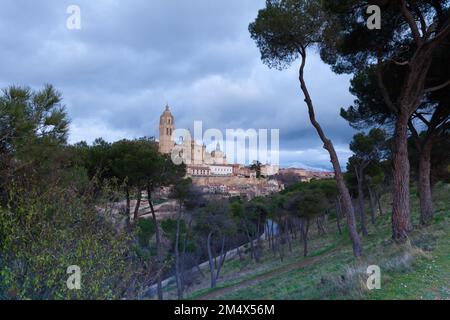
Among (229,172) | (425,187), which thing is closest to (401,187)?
(425,187)

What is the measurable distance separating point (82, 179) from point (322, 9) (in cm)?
675

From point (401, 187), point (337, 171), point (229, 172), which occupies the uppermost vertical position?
point (229, 172)

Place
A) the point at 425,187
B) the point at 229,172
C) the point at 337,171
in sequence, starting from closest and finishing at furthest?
1. the point at 337,171
2. the point at 425,187
3. the point at 229,172

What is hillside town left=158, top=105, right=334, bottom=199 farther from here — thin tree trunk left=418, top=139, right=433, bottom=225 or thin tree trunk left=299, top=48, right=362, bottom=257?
thin tree trunk left=299, top=48, right=362, bottom=257

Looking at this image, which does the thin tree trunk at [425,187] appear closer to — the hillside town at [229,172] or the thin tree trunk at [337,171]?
the thin tree trunk at [337,171]

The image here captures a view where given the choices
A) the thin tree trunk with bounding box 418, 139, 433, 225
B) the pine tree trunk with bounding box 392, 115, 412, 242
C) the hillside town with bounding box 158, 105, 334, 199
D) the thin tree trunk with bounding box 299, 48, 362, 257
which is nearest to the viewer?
the pine tree trunk with bounding box 392, 115, 412, 242

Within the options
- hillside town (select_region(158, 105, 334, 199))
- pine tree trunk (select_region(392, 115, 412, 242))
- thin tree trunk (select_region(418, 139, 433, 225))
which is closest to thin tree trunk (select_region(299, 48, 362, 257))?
pine tree trunk (select_region(392, 115, 412, 242))

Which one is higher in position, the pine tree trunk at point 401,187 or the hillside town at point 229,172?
the hillside town at point 229,172

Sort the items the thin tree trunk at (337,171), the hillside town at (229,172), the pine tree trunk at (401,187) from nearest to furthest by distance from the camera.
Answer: the pine tree trunk at (401,187) → the thin tree trunk at (337,171) → the hillside town at (229,172)

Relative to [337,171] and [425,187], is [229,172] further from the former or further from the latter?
[337,171]

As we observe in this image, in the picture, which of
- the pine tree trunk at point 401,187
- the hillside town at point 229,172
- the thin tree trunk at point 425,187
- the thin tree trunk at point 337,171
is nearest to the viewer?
the pine tree trunk at point 401,187

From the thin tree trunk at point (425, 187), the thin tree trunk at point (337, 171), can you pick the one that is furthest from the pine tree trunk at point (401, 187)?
the thin tree trunk at point (425, 187)

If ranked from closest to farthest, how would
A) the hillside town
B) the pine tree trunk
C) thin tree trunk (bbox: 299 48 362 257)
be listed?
1. the pine tree trunk
2. thin tree trunk (bbox: 299 48 362 257)
3. the hillside town

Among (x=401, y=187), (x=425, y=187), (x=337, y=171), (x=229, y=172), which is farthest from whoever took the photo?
(x=229, y=172)
